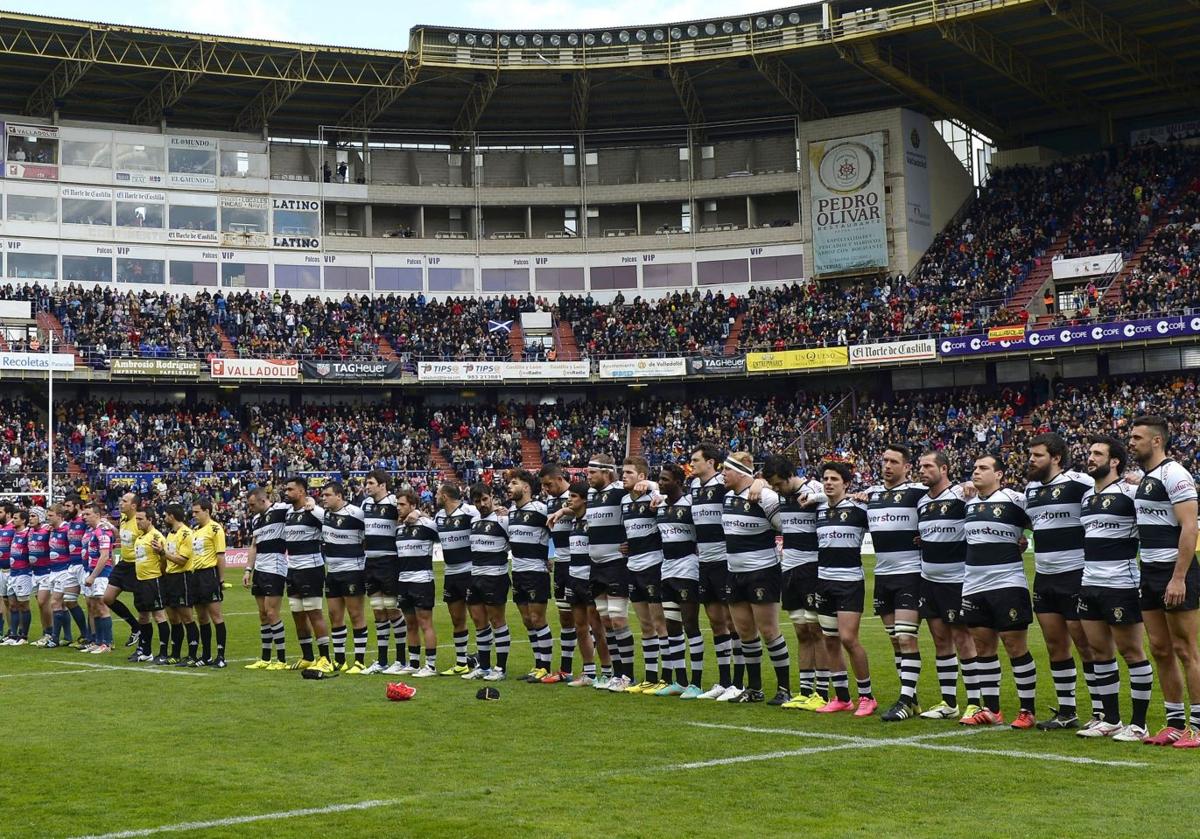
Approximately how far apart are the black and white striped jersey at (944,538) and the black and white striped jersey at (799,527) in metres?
1.32

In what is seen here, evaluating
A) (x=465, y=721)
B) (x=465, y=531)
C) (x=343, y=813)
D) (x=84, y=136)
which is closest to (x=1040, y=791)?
(x=343, y=813)

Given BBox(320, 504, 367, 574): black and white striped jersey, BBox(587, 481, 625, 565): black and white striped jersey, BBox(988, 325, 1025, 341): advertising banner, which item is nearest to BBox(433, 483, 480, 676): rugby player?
BBox(320, 504, 367, 574): black and white striped jersey

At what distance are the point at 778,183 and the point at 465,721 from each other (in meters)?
50.8

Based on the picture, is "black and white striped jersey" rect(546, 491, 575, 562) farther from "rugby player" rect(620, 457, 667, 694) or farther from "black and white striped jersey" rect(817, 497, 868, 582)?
"black and white striped jersey" rect(817, 497, 868, 582)

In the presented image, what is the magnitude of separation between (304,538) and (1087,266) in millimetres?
41902

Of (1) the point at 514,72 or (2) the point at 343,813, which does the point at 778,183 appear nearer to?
(1) the point at 514,72

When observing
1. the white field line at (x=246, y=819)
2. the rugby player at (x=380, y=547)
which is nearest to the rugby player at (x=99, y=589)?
the rugby player at (x=380, y=547)

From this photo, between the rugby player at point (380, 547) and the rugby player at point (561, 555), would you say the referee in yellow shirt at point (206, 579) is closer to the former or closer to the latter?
the rugby player at point (380, 547)

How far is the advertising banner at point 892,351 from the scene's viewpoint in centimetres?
5238

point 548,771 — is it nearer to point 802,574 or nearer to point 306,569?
point 802,574

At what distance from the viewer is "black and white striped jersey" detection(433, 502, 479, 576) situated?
54.7 feet

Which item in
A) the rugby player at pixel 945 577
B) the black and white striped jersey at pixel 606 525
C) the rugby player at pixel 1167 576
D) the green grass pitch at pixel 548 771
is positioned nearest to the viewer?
the green grass pitch at pixel 548 771

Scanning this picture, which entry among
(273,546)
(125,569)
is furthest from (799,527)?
(125,569)

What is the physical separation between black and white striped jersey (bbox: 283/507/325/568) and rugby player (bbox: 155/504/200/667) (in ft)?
5.63
